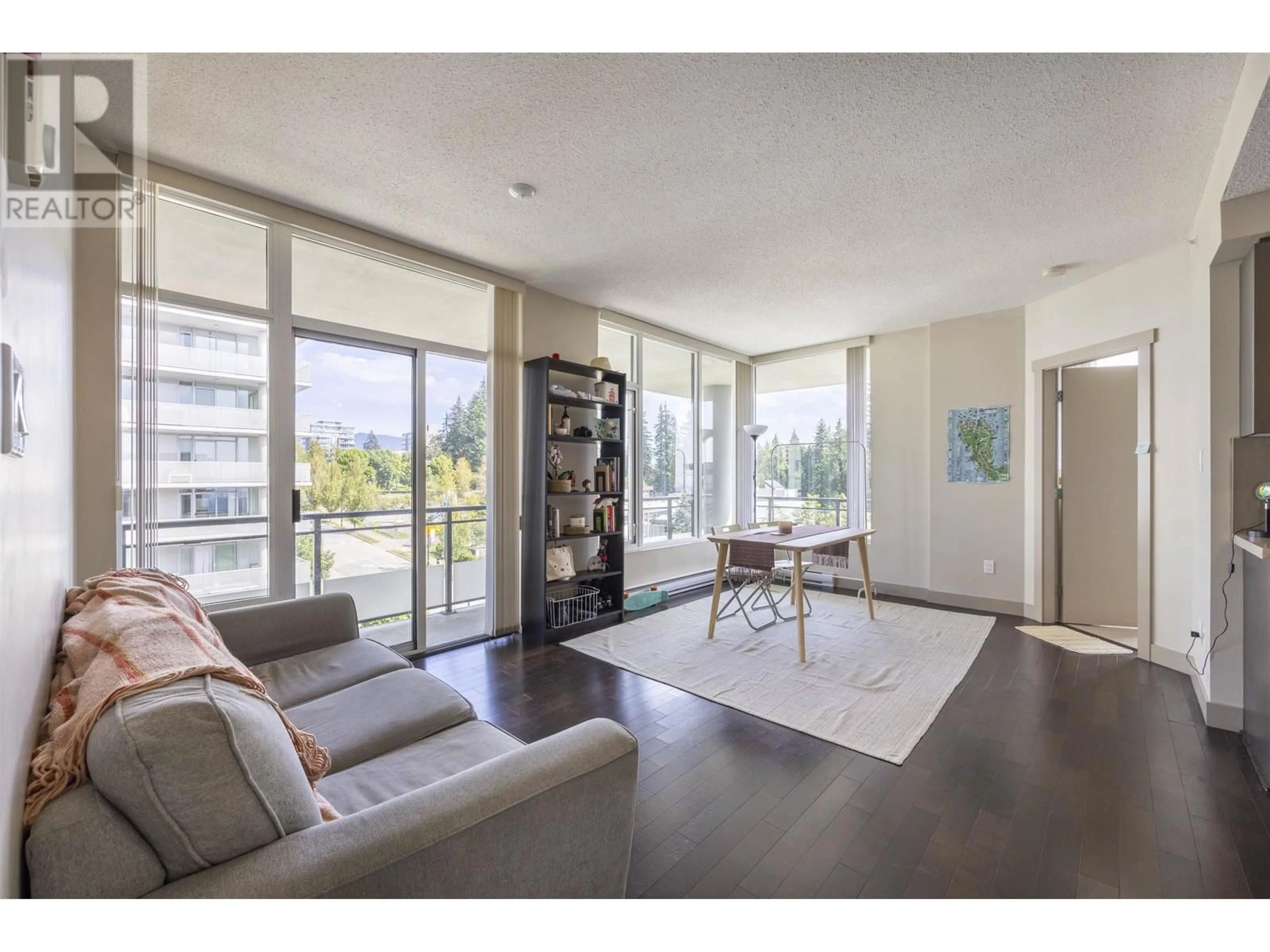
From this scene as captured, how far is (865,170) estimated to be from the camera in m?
2.47

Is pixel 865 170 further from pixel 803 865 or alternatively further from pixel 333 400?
pixel 333 400

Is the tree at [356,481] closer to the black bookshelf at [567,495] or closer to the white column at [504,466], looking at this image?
the white column at [504,466]

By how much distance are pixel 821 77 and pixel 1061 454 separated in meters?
3.79

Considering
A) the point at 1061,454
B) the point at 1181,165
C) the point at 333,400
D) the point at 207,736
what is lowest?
the point at 207,736

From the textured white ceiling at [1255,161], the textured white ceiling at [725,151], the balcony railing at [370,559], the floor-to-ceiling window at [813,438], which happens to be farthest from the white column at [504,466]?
the textured white ceiling at [1255,161]

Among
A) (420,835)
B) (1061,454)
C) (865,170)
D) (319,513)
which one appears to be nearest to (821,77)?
(865,170)

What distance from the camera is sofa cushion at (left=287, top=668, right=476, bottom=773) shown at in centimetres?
153

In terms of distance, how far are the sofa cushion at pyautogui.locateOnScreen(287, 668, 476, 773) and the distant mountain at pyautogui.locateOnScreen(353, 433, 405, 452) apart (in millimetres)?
1808

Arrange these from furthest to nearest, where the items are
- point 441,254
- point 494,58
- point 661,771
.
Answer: point 441,254, point 661,771, point 494,58

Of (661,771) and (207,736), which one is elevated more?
(207,736)

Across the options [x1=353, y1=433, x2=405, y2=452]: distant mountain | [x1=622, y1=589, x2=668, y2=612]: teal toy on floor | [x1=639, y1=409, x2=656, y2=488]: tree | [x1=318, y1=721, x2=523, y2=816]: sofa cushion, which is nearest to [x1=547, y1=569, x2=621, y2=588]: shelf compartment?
[x1=622, y1=589, x2=668, y2=612]: teal toy on floor

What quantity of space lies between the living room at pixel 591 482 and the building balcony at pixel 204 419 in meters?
0.02

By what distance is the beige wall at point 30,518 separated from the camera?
2.42 ft

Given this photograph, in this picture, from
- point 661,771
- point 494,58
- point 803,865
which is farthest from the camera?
point 661,771
